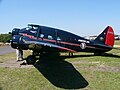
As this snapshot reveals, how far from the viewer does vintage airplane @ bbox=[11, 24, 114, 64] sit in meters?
13.4

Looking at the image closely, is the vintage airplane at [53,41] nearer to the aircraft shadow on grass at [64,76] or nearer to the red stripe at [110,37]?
the red stripe at [110,37]

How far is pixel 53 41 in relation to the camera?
53.4 feet

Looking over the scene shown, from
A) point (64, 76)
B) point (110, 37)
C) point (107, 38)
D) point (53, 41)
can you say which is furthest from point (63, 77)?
point (110, 37)

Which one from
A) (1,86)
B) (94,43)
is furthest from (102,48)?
(1,86)

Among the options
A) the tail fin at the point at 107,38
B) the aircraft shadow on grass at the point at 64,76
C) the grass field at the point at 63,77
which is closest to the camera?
the grass field at the point at 63,77

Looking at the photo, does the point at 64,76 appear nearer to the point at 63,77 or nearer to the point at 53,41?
the point at 63,77

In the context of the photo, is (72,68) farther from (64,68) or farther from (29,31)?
(29,31)

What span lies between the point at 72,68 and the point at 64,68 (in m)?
0.43

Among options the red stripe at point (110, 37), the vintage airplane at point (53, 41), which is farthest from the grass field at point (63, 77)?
the red stripe at point (110, 37)

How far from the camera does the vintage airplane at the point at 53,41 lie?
527 inches

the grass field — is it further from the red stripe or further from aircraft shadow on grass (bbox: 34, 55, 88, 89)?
the red stripe

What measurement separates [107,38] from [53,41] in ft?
16.4

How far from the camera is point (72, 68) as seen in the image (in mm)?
12391

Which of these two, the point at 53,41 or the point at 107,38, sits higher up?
the point at 107,38
